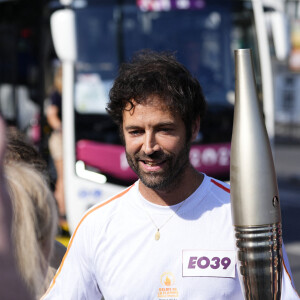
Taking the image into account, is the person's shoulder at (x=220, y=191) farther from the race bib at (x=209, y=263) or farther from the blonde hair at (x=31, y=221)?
the blonde hair at (x=31, y=221)

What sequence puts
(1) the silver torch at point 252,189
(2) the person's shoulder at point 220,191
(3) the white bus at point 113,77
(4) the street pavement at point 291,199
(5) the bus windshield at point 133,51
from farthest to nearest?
(4) the street pavement at point 291,199 → (5) the bus windshield at point 133,51 → (3) the white bus at point 113,77 → (2) the person's shoulder at point 220,191 → (1) the silver torch at point 252,189

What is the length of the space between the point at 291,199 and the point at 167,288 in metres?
11.1

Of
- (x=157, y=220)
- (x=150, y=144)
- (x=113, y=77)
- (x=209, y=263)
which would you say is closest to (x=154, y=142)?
(x=150, y=144)

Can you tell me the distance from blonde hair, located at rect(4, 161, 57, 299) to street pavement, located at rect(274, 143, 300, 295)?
176 inches

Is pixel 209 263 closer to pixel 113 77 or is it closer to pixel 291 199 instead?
pixel 113 77

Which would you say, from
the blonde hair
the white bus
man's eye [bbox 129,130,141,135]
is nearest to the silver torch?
the blonde hair

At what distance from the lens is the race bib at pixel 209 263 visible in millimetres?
2061

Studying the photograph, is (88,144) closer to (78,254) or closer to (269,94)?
(269,94)

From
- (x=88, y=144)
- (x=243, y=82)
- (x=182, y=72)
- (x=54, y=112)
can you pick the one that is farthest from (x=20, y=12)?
(x=243, y=82)

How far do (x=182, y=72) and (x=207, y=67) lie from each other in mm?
4926

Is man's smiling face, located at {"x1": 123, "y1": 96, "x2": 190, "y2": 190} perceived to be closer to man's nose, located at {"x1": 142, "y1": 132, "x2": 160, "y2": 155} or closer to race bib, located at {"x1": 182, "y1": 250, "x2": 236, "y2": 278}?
man's nose, located at {"x1": 142, "y1": 132, "x2": 160, "y2": 155}

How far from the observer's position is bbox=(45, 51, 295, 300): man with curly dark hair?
2.07 meters

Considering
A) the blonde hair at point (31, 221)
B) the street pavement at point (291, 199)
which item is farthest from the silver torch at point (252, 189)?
the street pavement at point (291, 199)

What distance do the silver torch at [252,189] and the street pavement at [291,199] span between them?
5.13 metres
